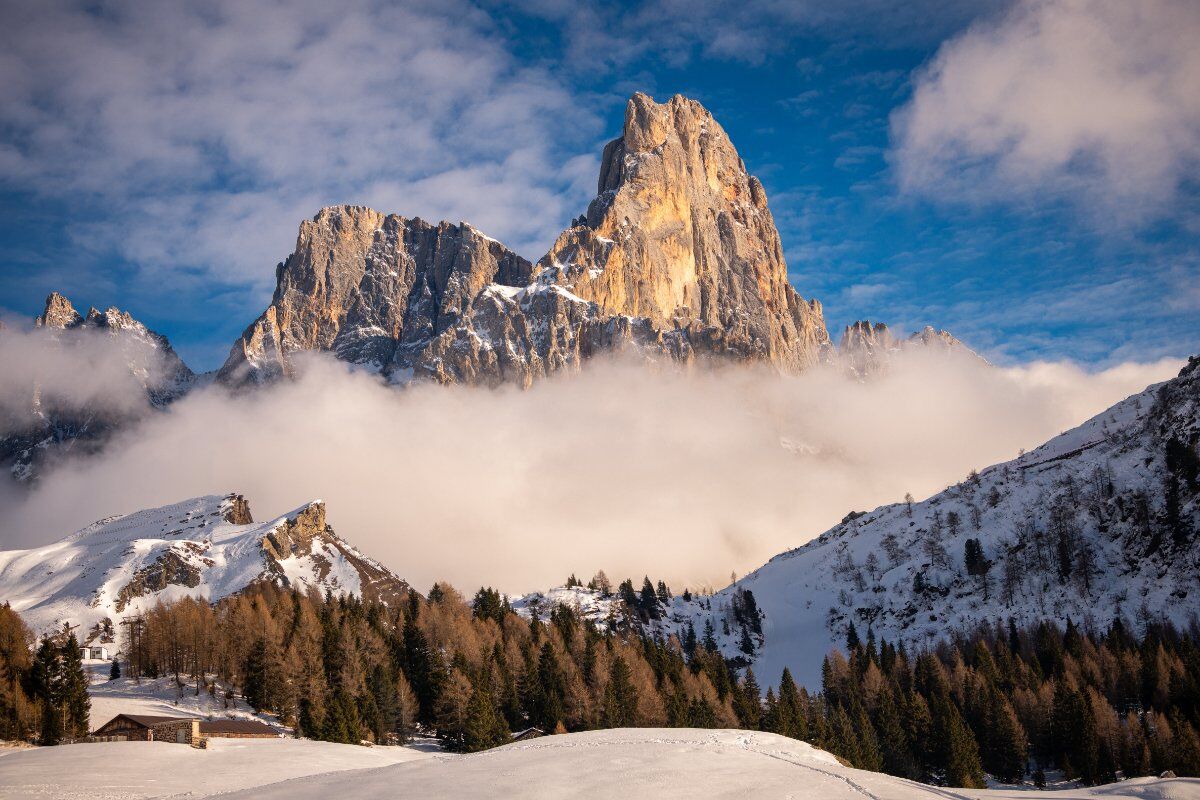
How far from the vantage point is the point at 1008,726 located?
11619 cm

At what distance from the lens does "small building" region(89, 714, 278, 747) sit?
247ft

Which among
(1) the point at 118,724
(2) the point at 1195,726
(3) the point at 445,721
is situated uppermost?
(1) the point at 118,724

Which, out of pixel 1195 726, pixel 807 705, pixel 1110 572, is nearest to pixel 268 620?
pixel 807 705

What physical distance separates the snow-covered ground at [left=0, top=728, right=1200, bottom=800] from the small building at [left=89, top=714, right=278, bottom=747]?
13.6 m

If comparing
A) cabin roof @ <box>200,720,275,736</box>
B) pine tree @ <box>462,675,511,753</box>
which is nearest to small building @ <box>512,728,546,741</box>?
pine tree @ <box>462,675,511,753</box>

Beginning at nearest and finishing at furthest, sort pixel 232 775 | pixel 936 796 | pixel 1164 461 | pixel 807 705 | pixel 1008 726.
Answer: pixel 936 796 → pixel 232 775 → pixel 1008 726 → pixel 807 705 → pixel 1164 461

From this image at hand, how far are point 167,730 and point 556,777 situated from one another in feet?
187

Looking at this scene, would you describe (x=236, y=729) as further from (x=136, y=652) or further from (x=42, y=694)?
(x=136, y=652)

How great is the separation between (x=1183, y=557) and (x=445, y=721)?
487 ft

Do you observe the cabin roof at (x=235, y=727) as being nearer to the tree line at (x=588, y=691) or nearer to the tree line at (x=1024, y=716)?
the tree line at (x=588, y=691)

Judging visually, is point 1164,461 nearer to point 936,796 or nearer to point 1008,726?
point 1008,726

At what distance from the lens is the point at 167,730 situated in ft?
254

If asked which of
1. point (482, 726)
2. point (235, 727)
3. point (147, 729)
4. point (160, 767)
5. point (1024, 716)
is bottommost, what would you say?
point (1024, 716)

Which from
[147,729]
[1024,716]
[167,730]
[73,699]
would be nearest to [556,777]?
[167,730]
